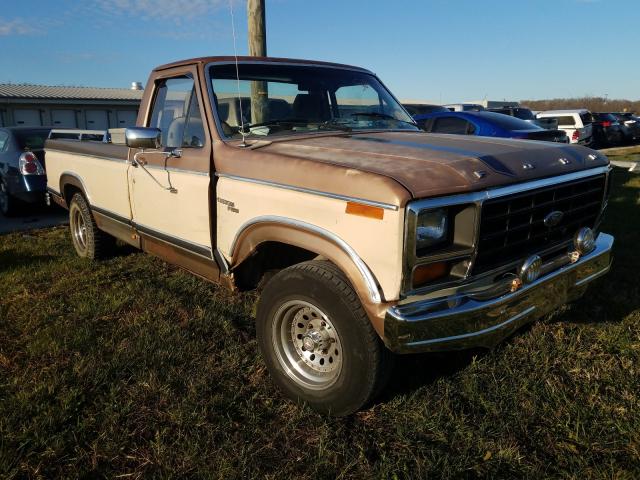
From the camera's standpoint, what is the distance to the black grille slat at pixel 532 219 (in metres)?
2.43

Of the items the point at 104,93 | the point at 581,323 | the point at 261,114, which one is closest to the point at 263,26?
the point at 261,114

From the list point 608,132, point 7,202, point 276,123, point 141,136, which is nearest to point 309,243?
point 276,123

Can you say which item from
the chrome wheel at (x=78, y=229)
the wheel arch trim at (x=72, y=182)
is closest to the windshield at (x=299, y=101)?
the wheel arch trim at (x=72, y=182)

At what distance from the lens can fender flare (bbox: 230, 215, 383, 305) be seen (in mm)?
2283

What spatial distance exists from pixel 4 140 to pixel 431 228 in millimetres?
8894

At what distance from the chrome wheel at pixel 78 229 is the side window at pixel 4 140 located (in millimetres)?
3819

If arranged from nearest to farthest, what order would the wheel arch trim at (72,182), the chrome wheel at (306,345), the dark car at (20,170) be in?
the chrome wheel at (306,345) → the wheel arch trim at (72,182) → the dark car at (20,170)

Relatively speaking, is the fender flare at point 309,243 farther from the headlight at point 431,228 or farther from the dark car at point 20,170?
the dark car at point 20,170

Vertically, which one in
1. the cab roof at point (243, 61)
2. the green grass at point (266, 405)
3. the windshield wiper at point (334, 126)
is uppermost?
the cab roof at point (243, 61)

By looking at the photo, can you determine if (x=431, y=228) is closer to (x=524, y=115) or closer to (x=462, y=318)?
(x=462, y=318)

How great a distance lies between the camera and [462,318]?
2270mm

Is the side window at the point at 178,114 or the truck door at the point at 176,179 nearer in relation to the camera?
the truck door at the point at 176,179

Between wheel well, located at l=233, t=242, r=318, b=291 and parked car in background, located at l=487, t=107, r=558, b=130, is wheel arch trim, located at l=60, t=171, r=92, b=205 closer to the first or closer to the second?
wheel well, located at l=233, t=242, r=318, b=291

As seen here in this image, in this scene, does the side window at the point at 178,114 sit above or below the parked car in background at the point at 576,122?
above
